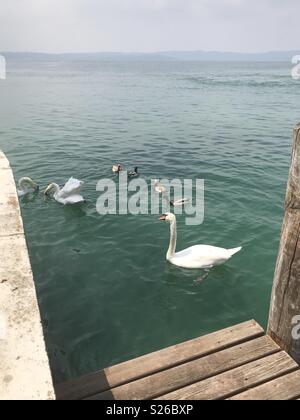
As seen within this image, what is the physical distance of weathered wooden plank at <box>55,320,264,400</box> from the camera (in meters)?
4.34

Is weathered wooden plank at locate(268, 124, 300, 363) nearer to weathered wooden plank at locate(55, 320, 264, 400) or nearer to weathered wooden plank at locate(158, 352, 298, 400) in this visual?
weathered wooden plank at locate(158, 352, 298, 400)

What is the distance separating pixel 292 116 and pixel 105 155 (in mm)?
17652

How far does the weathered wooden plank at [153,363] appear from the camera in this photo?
434 centimetres

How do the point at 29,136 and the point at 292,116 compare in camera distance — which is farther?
the point at 292,116

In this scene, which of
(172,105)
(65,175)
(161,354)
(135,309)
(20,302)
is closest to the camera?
(20,302)

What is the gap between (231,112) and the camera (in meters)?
31.6

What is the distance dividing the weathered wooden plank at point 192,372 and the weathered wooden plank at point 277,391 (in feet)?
1.25

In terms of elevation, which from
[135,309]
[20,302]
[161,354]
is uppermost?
[20,302]

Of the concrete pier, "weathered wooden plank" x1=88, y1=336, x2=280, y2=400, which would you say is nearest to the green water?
"weathered wooden plank" x1=88, y1=336, x2=280, y2=400

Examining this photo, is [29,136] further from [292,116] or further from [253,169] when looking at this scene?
[292,116]

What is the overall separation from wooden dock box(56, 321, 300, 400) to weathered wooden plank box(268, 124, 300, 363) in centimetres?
20

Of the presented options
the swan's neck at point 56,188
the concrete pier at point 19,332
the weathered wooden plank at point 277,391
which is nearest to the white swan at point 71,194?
the swan's neck at point 56,188

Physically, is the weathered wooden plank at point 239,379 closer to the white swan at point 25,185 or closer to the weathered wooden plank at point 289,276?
the weathered wooden plank at point 289,276

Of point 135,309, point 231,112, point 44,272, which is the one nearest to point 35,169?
point 44,272
